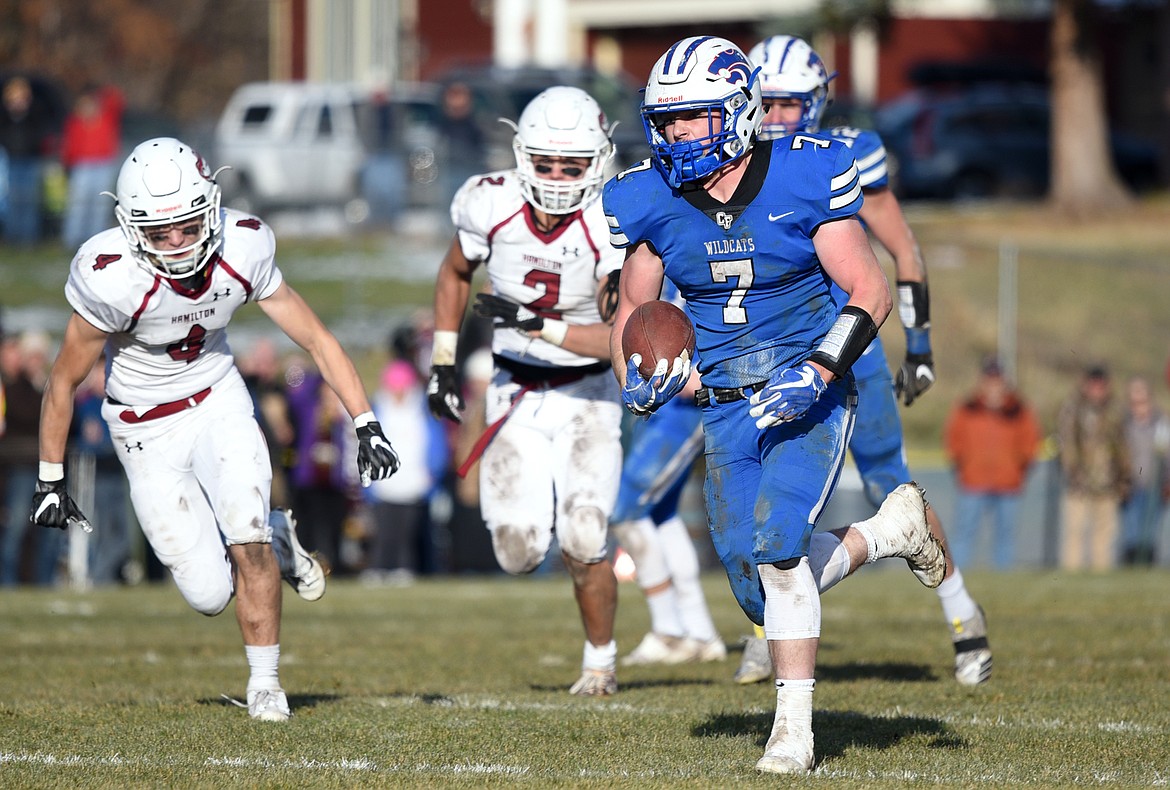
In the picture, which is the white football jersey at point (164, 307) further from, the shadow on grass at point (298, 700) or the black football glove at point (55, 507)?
the shadow on grass at point (298, 700)

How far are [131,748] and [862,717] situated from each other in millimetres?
2246

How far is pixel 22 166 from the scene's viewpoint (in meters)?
17.8

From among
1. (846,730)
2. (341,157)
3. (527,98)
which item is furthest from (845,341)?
(527,98)

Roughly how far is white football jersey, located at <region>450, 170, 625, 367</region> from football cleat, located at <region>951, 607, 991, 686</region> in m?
1.68

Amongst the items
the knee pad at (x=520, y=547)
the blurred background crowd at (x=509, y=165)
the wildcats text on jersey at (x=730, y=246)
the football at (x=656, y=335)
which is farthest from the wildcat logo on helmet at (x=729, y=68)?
the blurred background crowd at (x=509, y=165)

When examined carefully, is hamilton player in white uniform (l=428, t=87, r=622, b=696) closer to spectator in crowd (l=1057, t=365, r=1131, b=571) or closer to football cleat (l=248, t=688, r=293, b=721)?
football cleat (l=248, t=688, r=293, b=721)

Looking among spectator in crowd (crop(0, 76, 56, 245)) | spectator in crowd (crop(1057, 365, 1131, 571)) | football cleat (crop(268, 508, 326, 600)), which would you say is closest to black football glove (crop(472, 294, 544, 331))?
football cleat (crop(268, 508, 326, 600))

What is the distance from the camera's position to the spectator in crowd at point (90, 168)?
55.4 ft

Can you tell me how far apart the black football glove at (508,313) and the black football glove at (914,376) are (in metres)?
1.36

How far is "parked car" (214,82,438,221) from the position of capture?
57.2ft

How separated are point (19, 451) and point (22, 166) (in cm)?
647

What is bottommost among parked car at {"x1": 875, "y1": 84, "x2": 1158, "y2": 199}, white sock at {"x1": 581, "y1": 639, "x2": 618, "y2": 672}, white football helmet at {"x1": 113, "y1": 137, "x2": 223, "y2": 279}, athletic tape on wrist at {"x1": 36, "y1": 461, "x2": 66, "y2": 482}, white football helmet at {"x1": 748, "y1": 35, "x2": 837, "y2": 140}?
white sock at {"x1": 581, "y1": 639, "x2": 618, "y2": 672}

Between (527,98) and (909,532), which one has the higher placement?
(527,98)

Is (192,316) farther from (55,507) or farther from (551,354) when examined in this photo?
(551,354)
